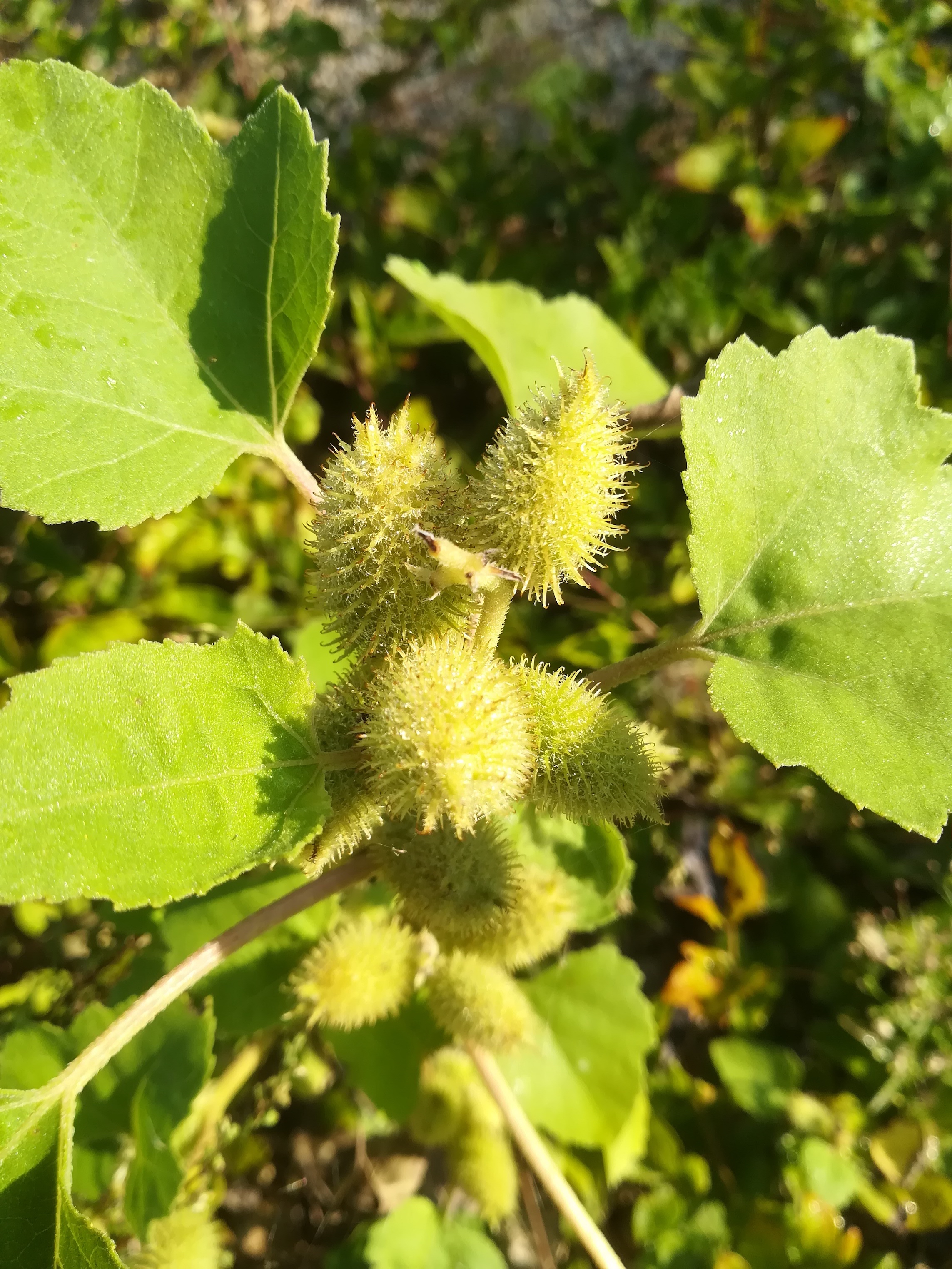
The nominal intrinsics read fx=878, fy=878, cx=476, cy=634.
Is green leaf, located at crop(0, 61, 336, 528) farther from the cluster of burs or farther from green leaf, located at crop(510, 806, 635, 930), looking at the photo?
green leaf, located at crop(510, 806, 635, 930)

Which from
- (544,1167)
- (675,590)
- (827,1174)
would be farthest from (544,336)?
(827,1174)

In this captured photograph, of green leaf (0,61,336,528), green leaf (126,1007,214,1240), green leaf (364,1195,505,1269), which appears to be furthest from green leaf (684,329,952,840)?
green leaf (364,1195,505,1269)

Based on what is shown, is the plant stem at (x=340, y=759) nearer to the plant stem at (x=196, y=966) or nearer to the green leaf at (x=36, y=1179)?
the plant stem at (x=196, y=966)

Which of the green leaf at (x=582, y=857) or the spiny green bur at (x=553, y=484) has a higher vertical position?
the spiny green bur at (x=553, y=484)

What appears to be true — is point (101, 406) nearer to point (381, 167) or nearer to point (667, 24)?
point (381, 167)

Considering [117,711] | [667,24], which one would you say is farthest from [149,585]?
[667,24]

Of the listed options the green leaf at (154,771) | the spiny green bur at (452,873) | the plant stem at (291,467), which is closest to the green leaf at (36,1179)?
the green leaf at (154,771)
